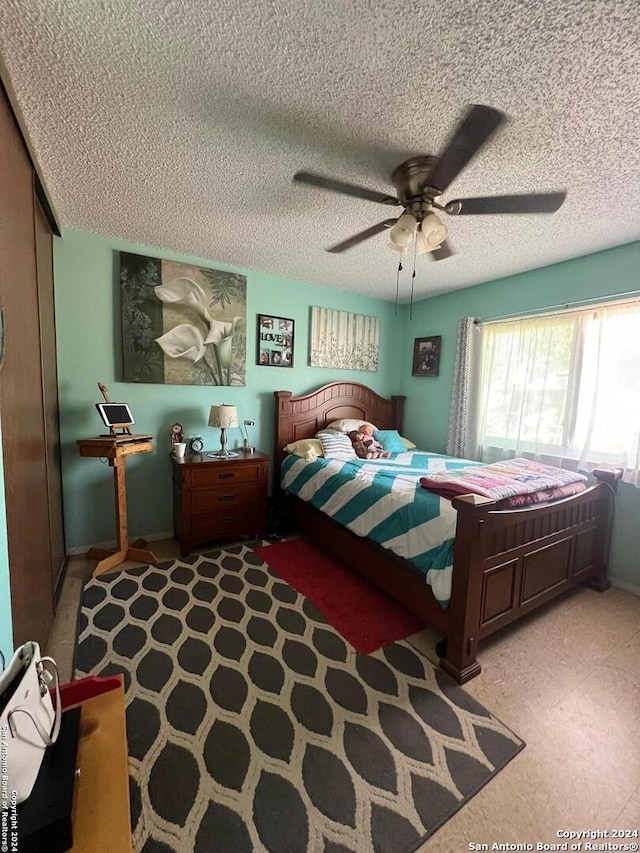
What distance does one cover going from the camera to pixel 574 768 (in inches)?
48.3

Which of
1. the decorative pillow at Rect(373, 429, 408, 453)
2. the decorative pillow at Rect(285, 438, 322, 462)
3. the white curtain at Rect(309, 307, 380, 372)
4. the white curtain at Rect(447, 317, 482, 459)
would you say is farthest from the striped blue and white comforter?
the white curtain at Rect(309, 307, 380, 372)

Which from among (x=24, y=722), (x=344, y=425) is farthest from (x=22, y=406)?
(x=344, y=425)

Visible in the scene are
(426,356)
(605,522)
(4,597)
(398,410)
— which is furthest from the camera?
(398,410)

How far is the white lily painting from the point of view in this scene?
2.67 meters

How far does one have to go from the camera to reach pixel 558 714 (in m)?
1.44

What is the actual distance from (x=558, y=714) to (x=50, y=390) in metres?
3.30

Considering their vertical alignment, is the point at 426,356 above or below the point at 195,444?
above

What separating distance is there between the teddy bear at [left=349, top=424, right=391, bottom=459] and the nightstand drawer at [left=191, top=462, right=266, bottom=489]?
98cm

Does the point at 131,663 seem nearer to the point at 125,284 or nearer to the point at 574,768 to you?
the point at 574,768

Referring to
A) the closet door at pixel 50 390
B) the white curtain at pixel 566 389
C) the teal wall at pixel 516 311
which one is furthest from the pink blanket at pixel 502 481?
the closet door at pixel 50 390

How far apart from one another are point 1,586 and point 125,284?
2418 mm

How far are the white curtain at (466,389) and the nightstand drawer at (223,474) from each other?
81.1 inches

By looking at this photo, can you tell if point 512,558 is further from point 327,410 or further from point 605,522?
point 327,410

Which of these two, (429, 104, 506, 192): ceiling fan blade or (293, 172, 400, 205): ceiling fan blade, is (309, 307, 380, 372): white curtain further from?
(429, 104, 506, 192): ceiling fan blade
